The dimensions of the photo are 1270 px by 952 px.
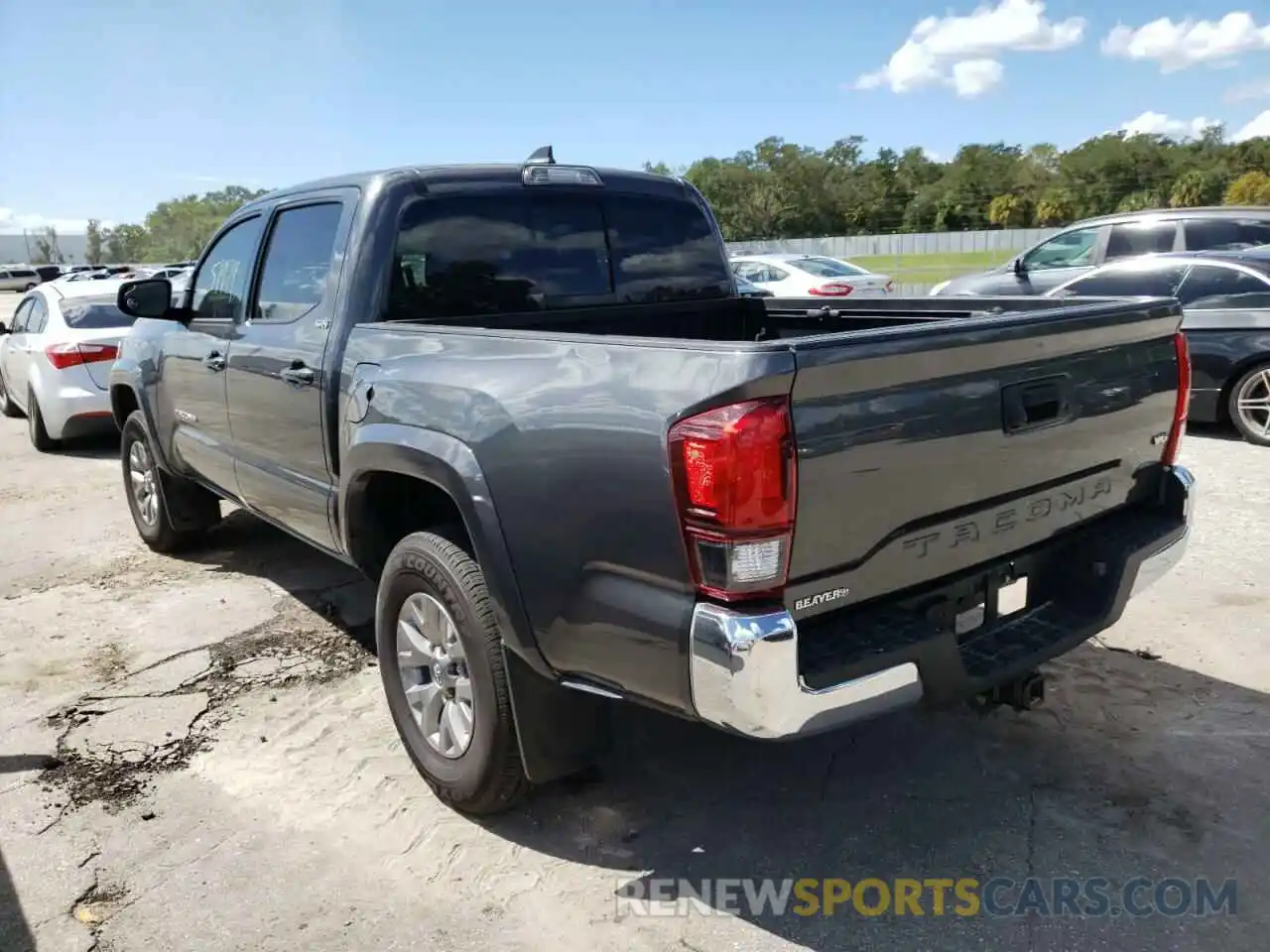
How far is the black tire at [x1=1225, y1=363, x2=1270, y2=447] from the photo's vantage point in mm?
7961

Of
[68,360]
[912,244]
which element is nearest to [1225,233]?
[68,360]

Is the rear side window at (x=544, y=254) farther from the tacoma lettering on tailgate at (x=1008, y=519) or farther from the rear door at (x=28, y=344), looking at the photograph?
the rear door at (x=28, y=344)

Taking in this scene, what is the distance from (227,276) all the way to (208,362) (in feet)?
1.48

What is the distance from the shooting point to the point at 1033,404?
2.80 meters

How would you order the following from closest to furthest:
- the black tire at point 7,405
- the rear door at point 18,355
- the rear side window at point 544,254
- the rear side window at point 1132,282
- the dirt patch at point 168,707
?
the dirt patch at point 168,707
the rear side window at point 544,254
the rear side window at point 1132,282
the rear door at point 18,355
the black tire at point 7,405

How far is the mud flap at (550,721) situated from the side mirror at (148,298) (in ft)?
10.6

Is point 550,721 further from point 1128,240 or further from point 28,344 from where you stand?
point 1128,240

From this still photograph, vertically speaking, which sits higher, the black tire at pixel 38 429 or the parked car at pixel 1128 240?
the parked car at pixel 1128 240

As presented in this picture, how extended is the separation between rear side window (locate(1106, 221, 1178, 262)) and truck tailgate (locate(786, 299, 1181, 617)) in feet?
27.8

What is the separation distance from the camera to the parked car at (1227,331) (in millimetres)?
7996

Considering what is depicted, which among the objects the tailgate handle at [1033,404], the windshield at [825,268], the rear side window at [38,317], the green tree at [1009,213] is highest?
the tailgate handle at [1033,404]

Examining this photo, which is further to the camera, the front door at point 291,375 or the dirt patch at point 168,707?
the front door at point 291,375

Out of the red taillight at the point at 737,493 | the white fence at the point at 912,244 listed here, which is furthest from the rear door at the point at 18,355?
the white fence at the point at 912,244

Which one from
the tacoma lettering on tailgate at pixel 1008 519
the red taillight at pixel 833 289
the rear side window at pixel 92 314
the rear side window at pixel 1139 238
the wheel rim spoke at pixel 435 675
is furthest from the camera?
the red taillight at pixel 833 289
